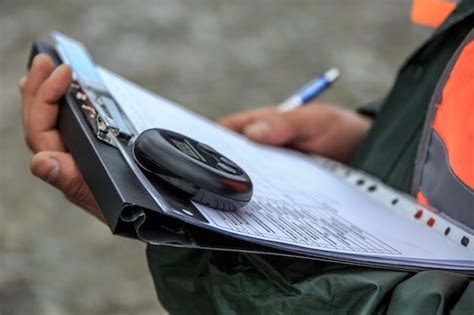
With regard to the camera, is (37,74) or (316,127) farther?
(316,127)

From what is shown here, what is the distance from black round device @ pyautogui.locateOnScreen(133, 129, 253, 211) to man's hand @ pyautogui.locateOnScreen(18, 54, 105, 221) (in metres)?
0.11

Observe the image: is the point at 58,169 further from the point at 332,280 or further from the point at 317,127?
the point at 317,127

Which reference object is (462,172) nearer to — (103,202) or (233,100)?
(103,202)

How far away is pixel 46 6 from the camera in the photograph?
229 cm

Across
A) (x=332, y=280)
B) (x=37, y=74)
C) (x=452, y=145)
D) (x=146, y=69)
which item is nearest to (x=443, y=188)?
(x=452, y=145)

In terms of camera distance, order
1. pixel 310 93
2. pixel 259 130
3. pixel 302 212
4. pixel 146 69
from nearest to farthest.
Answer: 1. pixel 302 212
2. pixel 259 130
3. pixel 310 93
4. pixel 146 69

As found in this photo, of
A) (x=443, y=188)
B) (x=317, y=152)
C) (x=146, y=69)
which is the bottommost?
(x=146, y=69)

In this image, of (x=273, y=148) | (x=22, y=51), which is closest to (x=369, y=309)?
(x=273, y=148)

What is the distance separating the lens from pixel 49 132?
59 cm

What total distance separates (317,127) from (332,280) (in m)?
0.43

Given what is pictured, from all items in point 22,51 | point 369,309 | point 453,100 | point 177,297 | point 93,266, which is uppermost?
point 453,100

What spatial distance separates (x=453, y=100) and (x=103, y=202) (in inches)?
12.2

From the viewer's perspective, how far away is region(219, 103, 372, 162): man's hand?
0.83 metres

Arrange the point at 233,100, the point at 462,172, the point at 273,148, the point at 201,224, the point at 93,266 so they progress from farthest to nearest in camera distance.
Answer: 1. the point at 233,100
2. the point at 93,266
3. the point at 273,148
4. the point at 462,172
5. the point at 201,224
